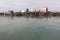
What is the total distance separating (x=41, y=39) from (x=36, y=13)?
1109 inches

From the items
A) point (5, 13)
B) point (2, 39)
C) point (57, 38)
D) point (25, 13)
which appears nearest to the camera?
point (2, 39)

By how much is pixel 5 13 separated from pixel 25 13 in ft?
22.9

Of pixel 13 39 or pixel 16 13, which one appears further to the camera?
pixel 16 13

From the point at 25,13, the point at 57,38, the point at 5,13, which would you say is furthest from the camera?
the point at 5,13

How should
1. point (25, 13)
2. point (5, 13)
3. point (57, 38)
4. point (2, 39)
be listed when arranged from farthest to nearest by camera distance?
point (5, 13) < point (25, 13) < point (57, 38) < point (2, 39)

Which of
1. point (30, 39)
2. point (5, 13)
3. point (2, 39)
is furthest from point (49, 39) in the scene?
point (5, 13)

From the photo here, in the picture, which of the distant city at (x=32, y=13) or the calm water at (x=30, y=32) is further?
the distant city at (x=32, y=13)

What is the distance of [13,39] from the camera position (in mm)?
4859

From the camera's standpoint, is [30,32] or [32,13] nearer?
[30,32]

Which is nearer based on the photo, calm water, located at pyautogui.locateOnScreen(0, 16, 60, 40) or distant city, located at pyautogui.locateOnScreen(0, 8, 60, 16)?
calm water, located at pyautogui.locateOnScreen(0, 16, 60, 40)

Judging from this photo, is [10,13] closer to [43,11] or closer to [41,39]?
[43,11]

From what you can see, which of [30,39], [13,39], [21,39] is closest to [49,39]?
[30,39]

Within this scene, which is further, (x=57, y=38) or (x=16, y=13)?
(x=16, y=13)

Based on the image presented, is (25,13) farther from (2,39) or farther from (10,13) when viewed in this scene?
(2,39)
